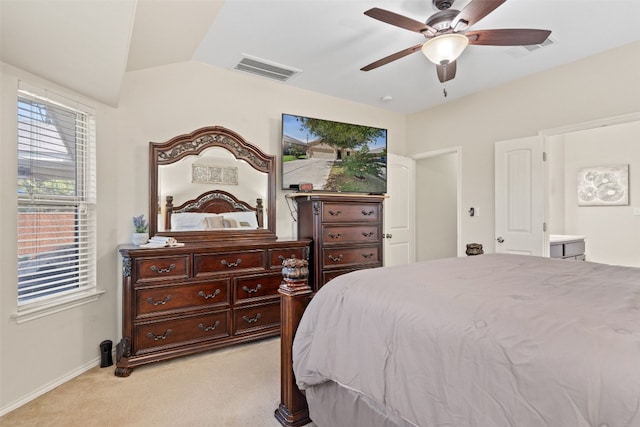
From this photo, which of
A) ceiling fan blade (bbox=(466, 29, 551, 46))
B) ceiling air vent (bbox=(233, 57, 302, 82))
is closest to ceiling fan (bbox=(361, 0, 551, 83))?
ceiling fan blade (bbox=(466, 29, 551, 46))

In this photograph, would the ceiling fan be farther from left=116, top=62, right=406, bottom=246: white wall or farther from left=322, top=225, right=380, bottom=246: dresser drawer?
left=116, top=62, right=406, bottom=246: white wall

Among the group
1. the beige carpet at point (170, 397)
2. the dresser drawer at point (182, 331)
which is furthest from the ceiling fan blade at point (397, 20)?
the dresser drawer at point (182, 331)

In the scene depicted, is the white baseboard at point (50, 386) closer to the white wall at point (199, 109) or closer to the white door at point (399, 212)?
the white wall at point (199, 109)

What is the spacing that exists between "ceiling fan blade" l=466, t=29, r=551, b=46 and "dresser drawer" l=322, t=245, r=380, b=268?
218cm

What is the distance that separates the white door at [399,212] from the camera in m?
4.72

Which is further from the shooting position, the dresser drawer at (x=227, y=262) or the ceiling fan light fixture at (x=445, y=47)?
the dresser drawer at (x=227, y=262)

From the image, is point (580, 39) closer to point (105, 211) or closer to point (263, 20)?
point (263, 20)

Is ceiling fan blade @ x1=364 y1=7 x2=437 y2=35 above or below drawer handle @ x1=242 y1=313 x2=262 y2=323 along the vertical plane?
above

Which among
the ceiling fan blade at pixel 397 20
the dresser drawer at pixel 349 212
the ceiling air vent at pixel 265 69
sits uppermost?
the ceiling air vent at pixel 265 69

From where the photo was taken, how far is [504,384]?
92 centimetres

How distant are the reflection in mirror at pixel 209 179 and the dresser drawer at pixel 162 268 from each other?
1.64ft

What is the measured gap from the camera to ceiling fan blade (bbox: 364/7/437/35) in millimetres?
1957

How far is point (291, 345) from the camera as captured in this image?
1808 mm

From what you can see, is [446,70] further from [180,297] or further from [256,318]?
[180,297]
